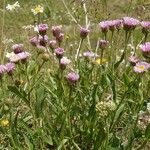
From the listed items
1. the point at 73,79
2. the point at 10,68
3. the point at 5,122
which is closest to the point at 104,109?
the point at 73,79

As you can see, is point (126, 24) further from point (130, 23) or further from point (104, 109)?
point (104, 109)

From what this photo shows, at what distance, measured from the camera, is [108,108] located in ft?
7.61

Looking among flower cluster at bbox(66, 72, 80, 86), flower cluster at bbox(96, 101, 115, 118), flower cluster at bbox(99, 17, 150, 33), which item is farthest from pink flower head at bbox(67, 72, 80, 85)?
flower cluster at bbox(99, 17, 150, 33)

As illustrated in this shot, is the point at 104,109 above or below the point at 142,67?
below

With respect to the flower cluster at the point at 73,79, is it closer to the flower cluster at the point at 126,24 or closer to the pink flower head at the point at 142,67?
the pink flower head at the point at 142,67

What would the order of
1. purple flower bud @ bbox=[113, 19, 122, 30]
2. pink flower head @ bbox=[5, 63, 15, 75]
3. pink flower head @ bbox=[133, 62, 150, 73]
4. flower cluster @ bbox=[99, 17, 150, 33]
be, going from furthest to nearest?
purple flower bud @ bbox=[113, 19, 122, 30] → flower cluster @ bbox=[99, 17, 150, 33] → pink flower head @ bbox=[5, 63, 15, 75] → pink flower head @ bbox=[133, 62, 150, 73]

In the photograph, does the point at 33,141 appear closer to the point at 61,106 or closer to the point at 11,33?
the point at 61,106

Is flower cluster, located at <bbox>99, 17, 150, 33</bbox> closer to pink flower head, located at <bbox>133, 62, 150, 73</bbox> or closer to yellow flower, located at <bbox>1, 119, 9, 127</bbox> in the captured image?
pink flower head, located at <bbox>133, 62, 150, 73</bbox>

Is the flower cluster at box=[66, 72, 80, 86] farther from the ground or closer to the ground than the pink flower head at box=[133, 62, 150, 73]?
closer to the ground

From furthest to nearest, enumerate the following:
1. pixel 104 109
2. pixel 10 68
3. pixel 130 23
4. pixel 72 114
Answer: pixel 72 114, pixel 130 23, pixel 10 68, pixel 104 109

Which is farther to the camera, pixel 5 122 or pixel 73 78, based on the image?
pixel 5 122


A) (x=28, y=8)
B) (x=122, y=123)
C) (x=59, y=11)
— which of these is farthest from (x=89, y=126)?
(x=28, y=8)

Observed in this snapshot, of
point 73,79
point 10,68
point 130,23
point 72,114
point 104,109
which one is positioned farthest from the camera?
point 72,114

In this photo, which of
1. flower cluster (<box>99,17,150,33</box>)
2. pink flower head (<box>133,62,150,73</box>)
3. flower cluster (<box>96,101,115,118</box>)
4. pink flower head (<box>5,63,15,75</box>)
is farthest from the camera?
flower cluster (<box>99,17,150,33</box>)
